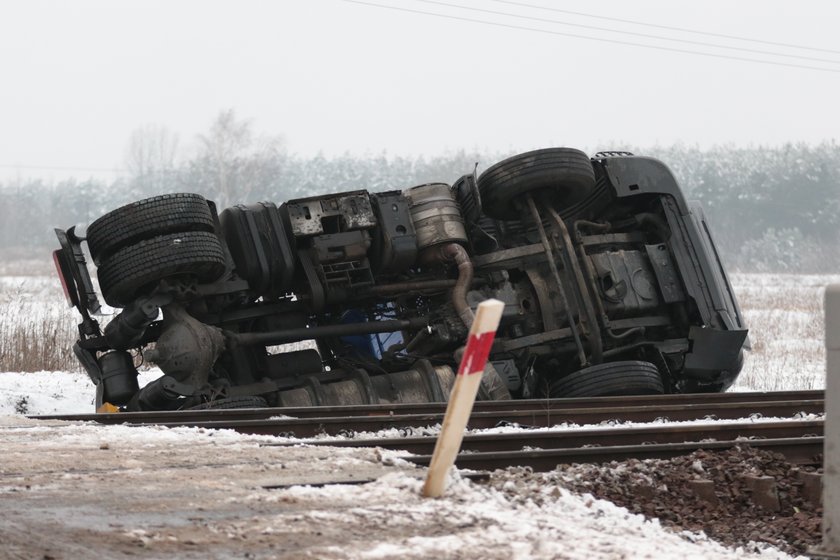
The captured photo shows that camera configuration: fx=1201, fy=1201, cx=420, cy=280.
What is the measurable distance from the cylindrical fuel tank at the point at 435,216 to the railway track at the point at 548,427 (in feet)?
7.15

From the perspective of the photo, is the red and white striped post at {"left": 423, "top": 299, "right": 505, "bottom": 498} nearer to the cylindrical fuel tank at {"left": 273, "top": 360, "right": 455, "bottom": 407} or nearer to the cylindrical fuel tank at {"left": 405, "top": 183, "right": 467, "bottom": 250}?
the cylindrical fuel tank at {"left": 273, "top": 360, "right": 455, "bottom": 407}

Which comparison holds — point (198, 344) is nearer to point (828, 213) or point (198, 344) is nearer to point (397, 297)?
point (397, 297)

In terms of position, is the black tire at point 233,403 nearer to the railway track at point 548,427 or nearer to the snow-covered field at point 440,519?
the railway track at point 548,427

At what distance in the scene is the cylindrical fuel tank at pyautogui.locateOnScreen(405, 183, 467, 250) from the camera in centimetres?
1016

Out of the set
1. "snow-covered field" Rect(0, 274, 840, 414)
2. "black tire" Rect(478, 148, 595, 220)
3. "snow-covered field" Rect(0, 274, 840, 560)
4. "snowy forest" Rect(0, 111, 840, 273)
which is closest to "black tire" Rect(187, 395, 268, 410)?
"snow-covered field" Rect(0, 274, 840, 560)

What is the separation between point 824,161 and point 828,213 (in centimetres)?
678

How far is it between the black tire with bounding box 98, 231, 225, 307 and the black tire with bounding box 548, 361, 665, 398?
3.02 m

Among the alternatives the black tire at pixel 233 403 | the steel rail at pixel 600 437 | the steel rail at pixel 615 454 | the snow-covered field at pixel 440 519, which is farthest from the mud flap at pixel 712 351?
the snow-covered field at pixel 440 519

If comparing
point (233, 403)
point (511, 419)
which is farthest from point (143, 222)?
point (511, 419)

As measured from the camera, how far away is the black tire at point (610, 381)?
32.0 feet

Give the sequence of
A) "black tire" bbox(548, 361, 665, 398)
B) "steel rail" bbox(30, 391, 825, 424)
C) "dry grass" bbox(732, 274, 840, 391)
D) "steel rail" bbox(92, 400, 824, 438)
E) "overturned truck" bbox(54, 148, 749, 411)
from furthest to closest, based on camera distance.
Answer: "dry grass" bbox(732, 274, 840, 391)
"black tire" bbox(548, 361, 665, 398)
"overturned truck" bbox(54, 148, 749, 411)
"steel rail" bbox(30, 391, 825, 424)
"steel rail" bbox(92, 400, 824, 438)

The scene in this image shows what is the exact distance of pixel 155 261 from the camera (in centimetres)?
902

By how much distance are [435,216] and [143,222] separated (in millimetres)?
2490

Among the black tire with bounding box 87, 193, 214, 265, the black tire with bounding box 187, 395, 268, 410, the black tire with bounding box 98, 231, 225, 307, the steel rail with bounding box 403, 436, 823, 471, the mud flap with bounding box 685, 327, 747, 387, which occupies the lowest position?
the steel rail with bounding box 403, 436, 823, 471
